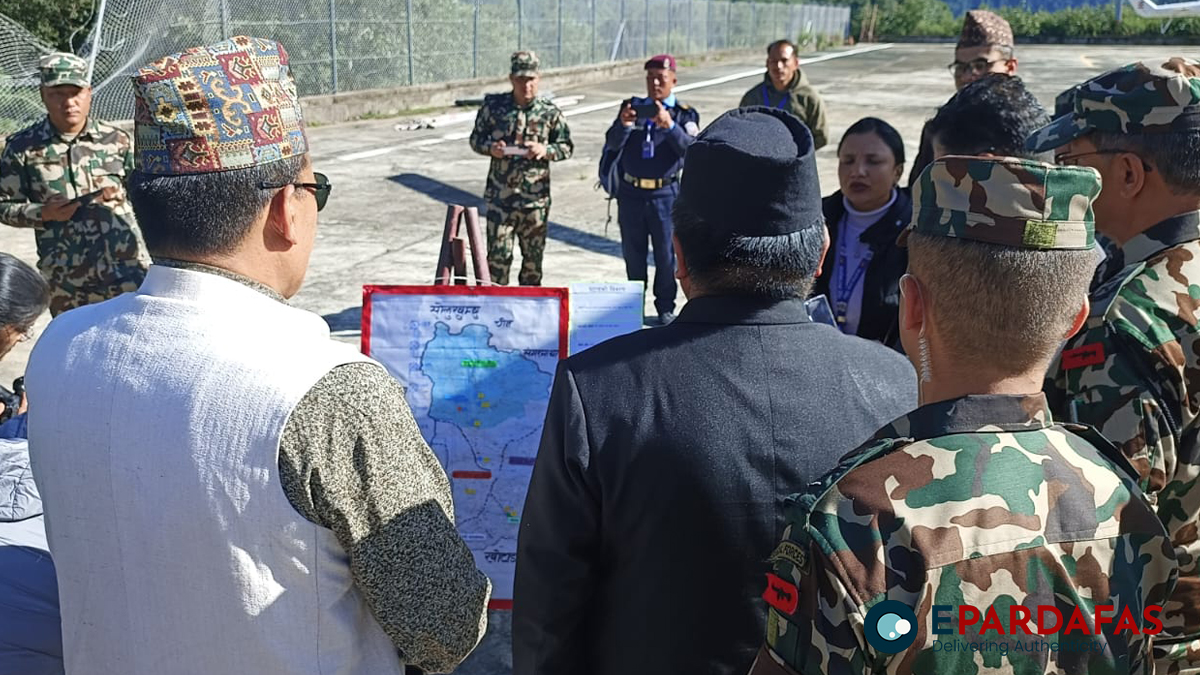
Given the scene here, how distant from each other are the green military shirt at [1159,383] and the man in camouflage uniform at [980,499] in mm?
600

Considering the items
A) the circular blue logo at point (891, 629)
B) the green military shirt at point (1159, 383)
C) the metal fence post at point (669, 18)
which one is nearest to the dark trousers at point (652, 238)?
the green military shirt at point (1159, 383)

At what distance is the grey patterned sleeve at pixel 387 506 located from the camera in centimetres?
151

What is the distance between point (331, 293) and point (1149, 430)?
21.8 ft

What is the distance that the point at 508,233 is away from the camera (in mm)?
7305

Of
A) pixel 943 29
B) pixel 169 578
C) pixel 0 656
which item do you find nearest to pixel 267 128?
pixel 169 578

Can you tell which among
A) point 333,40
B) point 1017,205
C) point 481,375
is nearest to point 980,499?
point 1017,205

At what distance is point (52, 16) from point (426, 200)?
803 cm

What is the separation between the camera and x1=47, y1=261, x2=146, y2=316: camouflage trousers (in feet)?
16.6

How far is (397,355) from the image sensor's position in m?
3.02

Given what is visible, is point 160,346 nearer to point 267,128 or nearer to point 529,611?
point 267,128

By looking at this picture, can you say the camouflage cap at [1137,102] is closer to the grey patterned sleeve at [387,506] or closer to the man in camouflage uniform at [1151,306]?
the man in camouflage uniform at [1151,306]

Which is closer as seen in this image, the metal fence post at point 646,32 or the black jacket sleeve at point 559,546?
the black jacket sleeve at point 559,546

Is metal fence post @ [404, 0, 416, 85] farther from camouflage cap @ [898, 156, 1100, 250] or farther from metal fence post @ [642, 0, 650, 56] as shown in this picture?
camouflage cap @ [898, 156, 1100, 250]

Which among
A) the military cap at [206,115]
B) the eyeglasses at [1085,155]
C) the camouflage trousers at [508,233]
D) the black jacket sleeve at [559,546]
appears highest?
the military cap at [206,115]
